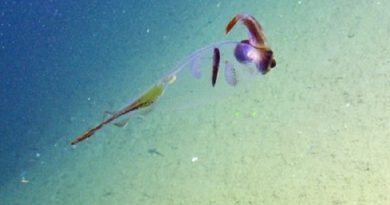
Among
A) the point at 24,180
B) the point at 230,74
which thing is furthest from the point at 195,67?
the point at 24,180

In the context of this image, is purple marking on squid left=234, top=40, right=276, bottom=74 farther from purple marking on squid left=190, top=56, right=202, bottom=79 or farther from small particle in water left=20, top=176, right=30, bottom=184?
small particle in water left=20, top=176, right=30, bottom=184

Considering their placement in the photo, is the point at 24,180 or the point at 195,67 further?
the point at 24,180

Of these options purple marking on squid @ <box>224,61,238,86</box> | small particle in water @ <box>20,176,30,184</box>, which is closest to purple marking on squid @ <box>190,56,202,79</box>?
purple marking on squid @ <box>224,61,238,86</box>

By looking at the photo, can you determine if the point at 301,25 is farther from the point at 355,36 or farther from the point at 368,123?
the point at 368,123

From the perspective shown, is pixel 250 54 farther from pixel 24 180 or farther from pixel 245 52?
pixel 24 180

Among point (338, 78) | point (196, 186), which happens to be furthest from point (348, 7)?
point (196, 186)

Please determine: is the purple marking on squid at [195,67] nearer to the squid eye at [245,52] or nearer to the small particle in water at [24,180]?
the squid eye at [245,52]
